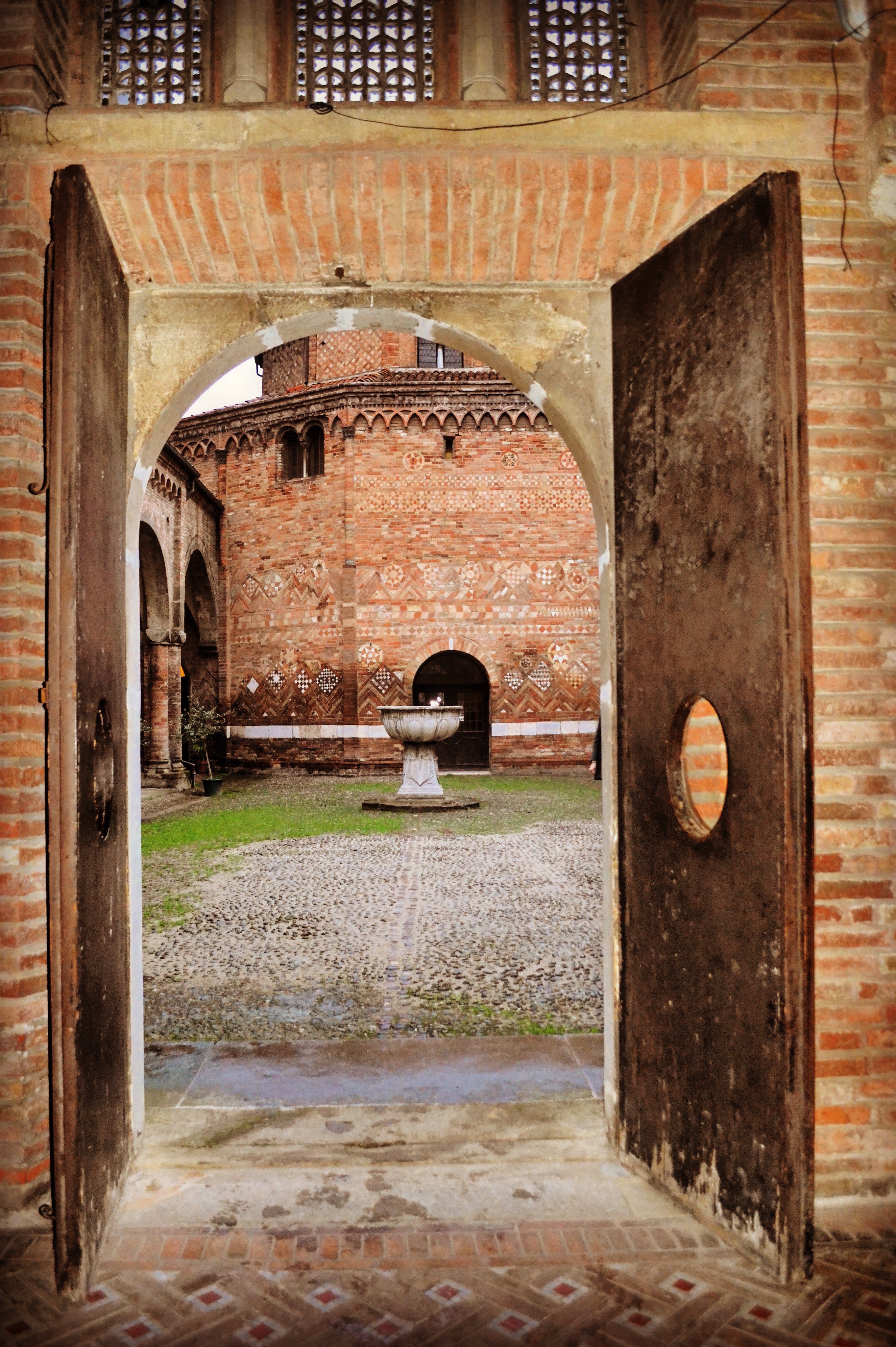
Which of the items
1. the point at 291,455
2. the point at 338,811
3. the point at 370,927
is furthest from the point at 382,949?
the point at 291,455

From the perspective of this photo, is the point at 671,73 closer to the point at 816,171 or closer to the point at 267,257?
the point at 816,171

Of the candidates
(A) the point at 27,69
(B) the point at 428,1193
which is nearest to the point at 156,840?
(B) the point at 428,1193

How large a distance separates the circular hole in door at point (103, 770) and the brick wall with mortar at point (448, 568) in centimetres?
1493

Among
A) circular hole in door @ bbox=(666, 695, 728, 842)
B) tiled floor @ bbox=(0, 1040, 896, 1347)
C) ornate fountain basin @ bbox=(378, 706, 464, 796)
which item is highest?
circular hole in door @ bbox=(666, 695, 728, 842)

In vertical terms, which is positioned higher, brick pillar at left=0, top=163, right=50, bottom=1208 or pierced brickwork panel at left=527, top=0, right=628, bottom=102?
pierced brickwork panel at left=527, top=0, right=628, bottom=102

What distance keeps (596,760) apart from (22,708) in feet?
41.4

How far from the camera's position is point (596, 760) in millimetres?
14492

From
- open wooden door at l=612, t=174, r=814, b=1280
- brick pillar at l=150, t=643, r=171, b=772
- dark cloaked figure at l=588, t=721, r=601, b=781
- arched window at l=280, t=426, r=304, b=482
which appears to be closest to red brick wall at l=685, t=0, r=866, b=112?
open wooden door at l=612, t=174, r=814, b=1280

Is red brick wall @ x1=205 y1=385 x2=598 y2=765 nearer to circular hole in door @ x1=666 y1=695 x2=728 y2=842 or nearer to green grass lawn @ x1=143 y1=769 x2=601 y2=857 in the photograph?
green grass lawn @ x1=143 y1=769 x2=601 y2=857

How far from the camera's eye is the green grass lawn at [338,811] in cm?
1014

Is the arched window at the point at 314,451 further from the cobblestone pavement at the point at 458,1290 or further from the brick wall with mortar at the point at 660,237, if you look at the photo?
the cobblestone pavement at the point at 458,1290

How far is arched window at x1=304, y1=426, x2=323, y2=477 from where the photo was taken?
1852cm

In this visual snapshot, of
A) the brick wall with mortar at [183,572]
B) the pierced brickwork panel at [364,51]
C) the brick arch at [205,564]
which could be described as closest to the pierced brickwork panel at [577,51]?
the pierced brickwork panel at [364,51]

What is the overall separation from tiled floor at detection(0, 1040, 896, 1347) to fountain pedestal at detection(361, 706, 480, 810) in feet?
31.5
